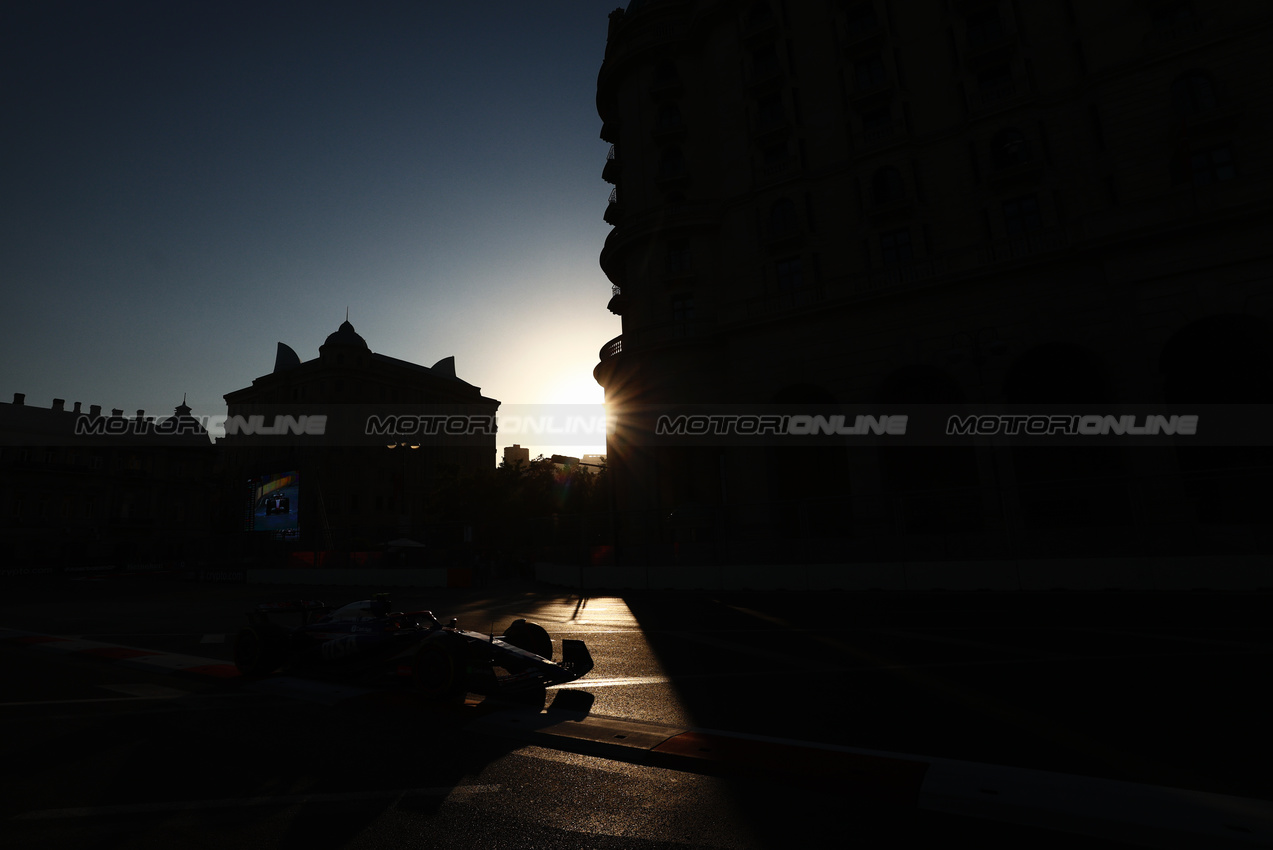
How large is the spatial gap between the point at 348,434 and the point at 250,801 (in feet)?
241

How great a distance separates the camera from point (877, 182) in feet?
98.6

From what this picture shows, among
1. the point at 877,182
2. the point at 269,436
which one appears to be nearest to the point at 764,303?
the point at 877,182

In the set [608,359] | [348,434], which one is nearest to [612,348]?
[608,359]

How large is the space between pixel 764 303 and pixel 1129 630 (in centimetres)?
2342

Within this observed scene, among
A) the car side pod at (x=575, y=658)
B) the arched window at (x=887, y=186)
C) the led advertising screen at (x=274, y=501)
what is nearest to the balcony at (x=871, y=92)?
the arched window at (x=887, y=186)

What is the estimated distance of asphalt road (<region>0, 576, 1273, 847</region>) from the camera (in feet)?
11.4

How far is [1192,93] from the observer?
2372 cm

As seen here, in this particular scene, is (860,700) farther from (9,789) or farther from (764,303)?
(764,303)

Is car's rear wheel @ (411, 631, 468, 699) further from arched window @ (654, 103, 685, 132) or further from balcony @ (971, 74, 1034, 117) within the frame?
arched window @ (654, 103, 685, 132)

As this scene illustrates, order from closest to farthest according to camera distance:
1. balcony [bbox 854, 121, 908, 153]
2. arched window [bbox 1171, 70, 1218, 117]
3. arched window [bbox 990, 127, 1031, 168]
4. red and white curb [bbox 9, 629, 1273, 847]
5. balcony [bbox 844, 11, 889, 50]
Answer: red and white curb [bbox 9, 629, 1273, 847] → arched window [bbox 1171, 70, 1218, 117] → arched window [bbox 990, 127, 1031, 168] → balcony [bbox 854, 121, 908, 153] → balcony [bbox 844, 11, 889, 50]

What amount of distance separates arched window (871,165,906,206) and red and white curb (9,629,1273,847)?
96.8 feet

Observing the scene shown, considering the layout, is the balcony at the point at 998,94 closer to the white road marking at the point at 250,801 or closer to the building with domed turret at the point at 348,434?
the white road marking at the point at 250,801

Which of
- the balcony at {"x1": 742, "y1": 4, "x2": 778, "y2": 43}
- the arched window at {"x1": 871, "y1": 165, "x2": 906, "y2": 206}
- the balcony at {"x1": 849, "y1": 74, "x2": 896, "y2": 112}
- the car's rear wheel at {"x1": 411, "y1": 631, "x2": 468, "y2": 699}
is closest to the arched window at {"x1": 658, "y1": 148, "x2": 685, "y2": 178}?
the balcony at {"x1": 742, "y1": 4, "x2": 778, "y2": 43}

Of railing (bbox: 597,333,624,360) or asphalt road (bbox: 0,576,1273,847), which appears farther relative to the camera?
railing (bbox: 597,333,624,360)
